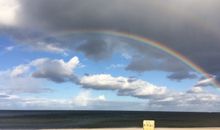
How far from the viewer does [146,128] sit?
18.5 m
